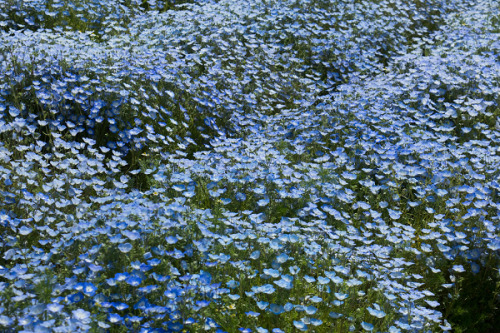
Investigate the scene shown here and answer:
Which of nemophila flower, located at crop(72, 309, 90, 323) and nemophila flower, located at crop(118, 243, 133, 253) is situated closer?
nemophila flower, located at crop(72, 309, 90, 323)

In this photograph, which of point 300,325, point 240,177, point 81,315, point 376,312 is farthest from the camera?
point 240,177

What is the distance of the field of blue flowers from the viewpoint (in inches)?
144

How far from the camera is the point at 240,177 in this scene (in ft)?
16.5

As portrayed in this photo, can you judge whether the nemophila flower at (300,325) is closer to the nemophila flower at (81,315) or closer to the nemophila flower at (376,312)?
the nemophila flower at (376,312)

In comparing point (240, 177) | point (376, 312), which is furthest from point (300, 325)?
point (240, 177)

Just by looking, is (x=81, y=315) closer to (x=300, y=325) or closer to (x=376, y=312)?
(x=300, y=325)

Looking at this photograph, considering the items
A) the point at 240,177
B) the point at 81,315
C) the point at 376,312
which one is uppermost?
the point at 81,315

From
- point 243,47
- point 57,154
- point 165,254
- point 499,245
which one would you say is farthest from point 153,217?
point 243,47

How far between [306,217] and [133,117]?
7.65 ft

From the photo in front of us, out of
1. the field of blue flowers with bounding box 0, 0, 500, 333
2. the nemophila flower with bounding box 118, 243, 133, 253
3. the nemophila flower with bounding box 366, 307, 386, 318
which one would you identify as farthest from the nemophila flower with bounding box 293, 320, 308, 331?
the nemophila flower with bounding box 118, 243, 133, 253

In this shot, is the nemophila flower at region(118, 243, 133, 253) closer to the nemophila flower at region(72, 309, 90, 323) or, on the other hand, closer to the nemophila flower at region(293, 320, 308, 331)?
the nemophila flower at region(72, 309, 90, 323)

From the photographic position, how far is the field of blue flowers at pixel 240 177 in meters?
3.65

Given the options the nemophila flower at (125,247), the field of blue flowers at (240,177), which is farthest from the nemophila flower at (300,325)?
the nemophila flower at (125,247)

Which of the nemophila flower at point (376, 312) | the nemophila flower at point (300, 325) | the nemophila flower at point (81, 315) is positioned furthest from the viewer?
the nemophila flower at point (376, 312)
